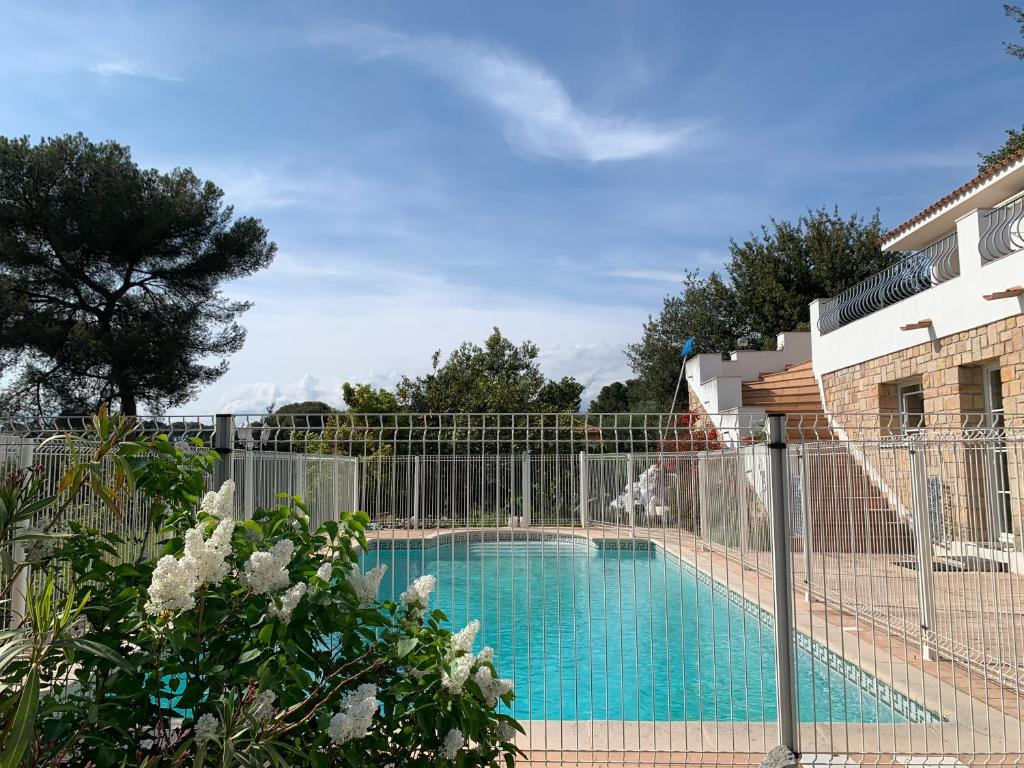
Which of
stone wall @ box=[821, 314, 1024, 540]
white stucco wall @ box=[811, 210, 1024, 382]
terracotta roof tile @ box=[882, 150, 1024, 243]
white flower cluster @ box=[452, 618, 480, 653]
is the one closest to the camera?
white flower cluster @ box=[452, 618, 480, 653]

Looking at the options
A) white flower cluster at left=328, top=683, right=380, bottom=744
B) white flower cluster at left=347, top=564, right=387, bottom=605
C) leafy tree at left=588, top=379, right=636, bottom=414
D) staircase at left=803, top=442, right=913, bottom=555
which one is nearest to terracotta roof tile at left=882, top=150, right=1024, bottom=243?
staircase at left=803, top=442, right=913, bottom=555

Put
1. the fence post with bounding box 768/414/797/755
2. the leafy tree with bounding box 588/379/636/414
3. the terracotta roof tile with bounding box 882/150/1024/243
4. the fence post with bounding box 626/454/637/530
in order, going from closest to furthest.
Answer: the fence post with bounding box 768/414/797/755 → the fence post with bounding box 626/454/637/530 → the terracotta roof tile with bounding box 882/150/1024/243 → the leafy tree with bounding box 588/379/636/414

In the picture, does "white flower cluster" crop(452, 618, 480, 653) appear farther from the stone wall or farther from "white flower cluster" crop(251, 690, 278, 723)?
the stone wall

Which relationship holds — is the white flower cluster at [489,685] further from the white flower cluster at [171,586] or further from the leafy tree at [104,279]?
the leafy tree at [104,279]

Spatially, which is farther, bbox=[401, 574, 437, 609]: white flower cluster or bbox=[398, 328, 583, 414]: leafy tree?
bbox=[398, 328, 583, 414]: leafy tree

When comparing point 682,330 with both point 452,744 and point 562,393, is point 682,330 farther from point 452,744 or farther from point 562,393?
point 452,744

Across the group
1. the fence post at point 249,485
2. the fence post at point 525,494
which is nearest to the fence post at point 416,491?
the fence post at point 525,494

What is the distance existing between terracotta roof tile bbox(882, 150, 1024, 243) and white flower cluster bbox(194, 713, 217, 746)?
13160 mm

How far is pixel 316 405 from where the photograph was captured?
124ft

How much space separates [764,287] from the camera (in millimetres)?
25688

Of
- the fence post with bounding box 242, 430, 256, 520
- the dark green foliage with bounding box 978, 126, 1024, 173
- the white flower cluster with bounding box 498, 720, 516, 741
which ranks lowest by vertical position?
the white flower cluster with bounding box 498, 720, 516, 741

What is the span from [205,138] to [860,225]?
76.4ft

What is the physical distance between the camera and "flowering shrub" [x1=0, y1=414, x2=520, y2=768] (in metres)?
2.10

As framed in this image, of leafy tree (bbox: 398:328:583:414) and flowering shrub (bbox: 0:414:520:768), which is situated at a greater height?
leafy tree (bbox: 398:328:583:414)
